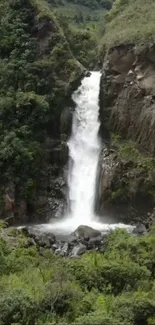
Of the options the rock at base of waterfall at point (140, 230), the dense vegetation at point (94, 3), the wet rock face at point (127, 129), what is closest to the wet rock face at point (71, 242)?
the rock at base of waterfall at point (140, 230)

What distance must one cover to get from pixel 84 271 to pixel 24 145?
1816 centimetres

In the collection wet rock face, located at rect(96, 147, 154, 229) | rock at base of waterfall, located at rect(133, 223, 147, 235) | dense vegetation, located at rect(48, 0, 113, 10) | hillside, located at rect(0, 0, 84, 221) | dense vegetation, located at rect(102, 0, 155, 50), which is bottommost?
rock at base of waterfall, located at rect(133, 223, 147, 235)

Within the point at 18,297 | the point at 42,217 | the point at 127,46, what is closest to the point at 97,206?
the point at 42,217

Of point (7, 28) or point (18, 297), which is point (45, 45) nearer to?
point (7, 28)

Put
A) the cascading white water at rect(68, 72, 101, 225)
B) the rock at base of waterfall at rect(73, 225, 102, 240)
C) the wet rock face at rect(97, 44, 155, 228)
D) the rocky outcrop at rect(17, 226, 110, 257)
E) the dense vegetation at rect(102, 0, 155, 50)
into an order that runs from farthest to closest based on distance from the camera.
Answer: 1. the dense vegetation at rect(102, 0, 155, 50)
2. the cascading white water at rect(68, 72, 101, 225)
3. the wet rock face at rect(97, 44, 155, 228)
4. the rock at base of waterfall at rect(73, 225, 102, 240)
5. the rocky outcrop at rect(17, 226, 110, 257)

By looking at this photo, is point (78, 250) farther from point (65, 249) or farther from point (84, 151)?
point (84, 151)

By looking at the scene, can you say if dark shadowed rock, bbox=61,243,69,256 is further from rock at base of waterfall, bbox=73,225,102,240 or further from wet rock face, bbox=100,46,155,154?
wet rock face, bbox=100,46,155,154

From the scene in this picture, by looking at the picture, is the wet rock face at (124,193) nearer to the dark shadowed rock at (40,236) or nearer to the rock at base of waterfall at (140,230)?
the rock at base of waterfall at (140,230)

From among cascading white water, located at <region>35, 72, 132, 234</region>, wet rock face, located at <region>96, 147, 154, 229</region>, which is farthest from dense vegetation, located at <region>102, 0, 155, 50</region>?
wet rock face, located at <region>96, 147, 154, 229</region>

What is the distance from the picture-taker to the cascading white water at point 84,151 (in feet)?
117

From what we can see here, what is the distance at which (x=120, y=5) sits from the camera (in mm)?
49406

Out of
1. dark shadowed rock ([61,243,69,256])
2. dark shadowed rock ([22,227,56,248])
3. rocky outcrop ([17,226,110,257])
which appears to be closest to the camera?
dark shadowed rock ([61,243,69,256])

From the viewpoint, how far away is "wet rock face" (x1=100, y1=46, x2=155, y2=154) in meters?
36.6

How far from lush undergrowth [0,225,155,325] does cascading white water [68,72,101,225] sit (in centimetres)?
1062
